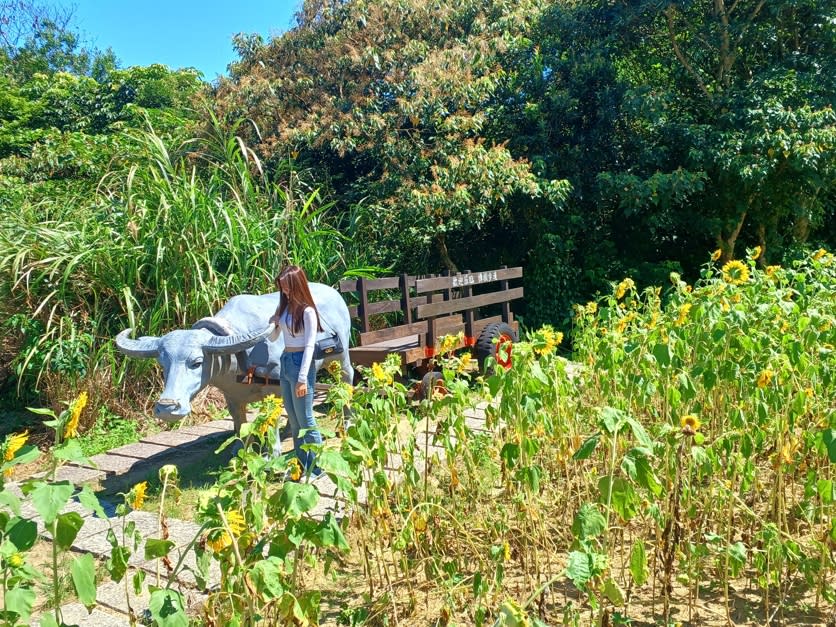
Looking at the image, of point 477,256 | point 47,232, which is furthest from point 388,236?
point 47,232

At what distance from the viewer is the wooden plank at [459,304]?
5223mm

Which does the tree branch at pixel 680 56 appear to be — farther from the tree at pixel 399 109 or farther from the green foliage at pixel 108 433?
the green foliage at pixel 108 433

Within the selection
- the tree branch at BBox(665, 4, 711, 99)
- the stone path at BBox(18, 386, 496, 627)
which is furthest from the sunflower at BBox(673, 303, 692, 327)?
the tree branch at BBox(665, 4, 711, 99)

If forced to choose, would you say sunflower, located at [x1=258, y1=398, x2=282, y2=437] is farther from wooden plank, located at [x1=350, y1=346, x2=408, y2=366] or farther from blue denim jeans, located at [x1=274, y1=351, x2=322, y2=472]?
wooden plank, located at [x1=350, y1=346, x2=408, y2=366]

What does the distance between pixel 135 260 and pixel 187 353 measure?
2.48 metres

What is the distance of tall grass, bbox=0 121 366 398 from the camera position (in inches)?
226

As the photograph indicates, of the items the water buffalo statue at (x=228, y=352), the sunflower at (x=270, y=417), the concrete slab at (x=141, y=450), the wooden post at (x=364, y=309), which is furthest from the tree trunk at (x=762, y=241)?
the sunflower at (x=270, y=417)

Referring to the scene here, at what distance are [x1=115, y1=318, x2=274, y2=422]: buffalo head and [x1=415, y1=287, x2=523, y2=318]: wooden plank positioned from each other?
4.97 ft

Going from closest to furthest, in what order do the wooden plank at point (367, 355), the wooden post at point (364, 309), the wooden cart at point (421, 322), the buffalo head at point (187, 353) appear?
the buffalo head at point (187, 353) → the wooden plank at point (367, 355) → the wooden cart at point (421, 322) → the wooden post at point (364, 309)

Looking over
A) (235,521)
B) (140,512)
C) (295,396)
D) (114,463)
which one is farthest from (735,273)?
(114,463)

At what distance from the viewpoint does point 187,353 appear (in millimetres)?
3764

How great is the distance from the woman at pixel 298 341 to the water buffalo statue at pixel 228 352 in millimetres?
242

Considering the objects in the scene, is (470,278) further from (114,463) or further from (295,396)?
(114,463)

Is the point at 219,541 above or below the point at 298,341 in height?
below
